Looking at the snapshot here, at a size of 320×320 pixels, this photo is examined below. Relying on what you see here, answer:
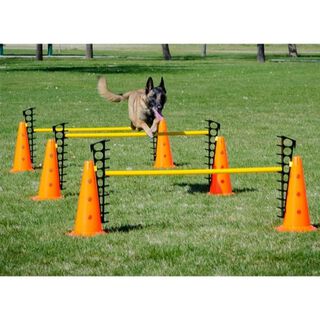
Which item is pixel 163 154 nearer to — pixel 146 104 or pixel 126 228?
pixel 146 104

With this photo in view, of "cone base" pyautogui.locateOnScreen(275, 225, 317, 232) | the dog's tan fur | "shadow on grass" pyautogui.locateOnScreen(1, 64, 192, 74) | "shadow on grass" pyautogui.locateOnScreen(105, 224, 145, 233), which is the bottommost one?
"shadow on grass" pyautogui.locateOnScreen(105, 224, 145, 233)

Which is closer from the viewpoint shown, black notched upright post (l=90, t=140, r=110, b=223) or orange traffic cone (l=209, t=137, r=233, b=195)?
black notched upright post (l=90, t=140, r=110, b=223)

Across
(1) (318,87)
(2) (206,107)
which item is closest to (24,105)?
(2) (206,107)

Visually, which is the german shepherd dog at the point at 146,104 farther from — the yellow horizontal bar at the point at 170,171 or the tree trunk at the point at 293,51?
the tree trunk at the point at 293,51

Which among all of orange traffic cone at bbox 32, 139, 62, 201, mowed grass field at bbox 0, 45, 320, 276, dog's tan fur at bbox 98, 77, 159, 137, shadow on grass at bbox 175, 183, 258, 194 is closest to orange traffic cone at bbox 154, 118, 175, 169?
mowed grass field at bbox 0, 45, 320, 276

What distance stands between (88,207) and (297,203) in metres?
1.89

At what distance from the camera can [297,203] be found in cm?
792

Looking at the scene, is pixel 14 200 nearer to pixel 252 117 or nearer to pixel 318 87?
pixel 252 117

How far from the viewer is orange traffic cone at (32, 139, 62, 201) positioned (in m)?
9.55

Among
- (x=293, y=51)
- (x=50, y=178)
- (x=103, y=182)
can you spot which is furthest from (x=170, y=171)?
(x=293, y=51)

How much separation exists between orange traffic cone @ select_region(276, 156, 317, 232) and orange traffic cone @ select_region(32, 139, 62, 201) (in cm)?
283

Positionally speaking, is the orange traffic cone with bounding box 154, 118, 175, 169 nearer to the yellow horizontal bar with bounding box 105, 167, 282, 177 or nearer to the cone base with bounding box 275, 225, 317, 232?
the yellow horizontal bar with bounding box 105, 167, 282, 177

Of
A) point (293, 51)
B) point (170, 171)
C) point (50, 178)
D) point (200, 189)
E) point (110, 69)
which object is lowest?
point (200, 189)

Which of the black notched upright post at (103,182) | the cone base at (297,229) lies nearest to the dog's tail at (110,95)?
the black notched upright post at (103,182)
